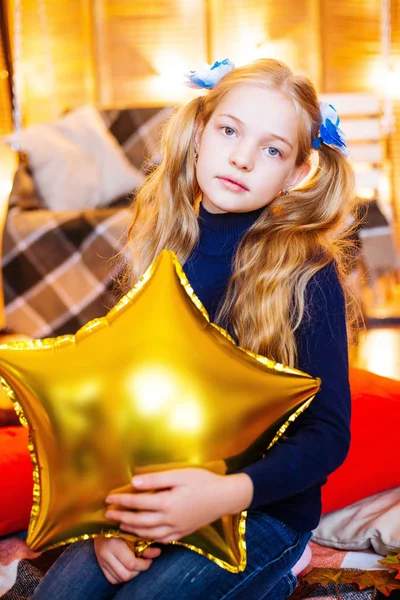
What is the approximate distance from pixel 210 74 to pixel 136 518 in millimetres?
618

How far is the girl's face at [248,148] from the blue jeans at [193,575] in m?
0.40

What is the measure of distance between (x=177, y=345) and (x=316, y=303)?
0.21 m

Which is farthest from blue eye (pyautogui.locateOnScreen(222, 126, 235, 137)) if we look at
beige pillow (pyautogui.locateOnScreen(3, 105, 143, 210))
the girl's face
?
beige pillow (pyautogui.locateOnScreen(3, 105, 143, 210))

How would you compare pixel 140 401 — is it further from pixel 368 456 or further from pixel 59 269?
pixel 59 269

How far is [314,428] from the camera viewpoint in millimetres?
882

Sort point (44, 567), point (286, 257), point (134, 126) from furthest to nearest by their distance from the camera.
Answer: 1. point (134, 126)
2. point (44, 567)
3. point (286, 257)

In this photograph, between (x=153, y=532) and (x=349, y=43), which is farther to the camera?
(x=349, y=43)

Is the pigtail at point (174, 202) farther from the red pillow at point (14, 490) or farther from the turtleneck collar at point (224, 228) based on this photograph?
the red pillow at point (14, 490)

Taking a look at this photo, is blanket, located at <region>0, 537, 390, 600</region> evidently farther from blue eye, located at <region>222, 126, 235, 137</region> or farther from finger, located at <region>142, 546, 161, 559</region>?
blue eye, located at <region>222, 126, 235, 137</region>

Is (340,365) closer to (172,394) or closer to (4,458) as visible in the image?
(172,394)

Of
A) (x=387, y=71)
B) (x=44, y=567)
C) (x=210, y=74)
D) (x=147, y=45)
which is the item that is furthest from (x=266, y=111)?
(x=147, y=45)

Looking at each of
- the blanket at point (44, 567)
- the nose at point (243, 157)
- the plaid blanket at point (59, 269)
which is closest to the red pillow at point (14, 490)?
the blanket at point (44, 567)

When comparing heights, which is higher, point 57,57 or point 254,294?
point 57,57

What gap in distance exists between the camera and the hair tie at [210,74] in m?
1.08
